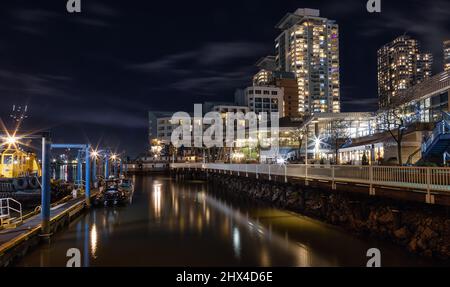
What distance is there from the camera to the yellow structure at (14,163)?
4038 centimetres

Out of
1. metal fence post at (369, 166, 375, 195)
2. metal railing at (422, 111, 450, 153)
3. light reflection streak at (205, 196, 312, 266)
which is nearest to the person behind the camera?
light reflection streak at (205, 196, 312, 266)

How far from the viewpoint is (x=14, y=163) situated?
1622 inches

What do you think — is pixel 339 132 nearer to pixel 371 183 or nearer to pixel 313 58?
pixel 371 183

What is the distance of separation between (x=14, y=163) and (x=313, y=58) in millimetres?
161807

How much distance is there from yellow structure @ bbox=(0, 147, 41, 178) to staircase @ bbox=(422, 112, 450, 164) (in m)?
38.9

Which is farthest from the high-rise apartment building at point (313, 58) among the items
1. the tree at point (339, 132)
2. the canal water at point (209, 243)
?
the canal water at point (209, 243)

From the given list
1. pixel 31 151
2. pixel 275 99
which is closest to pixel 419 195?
pixel 31 151

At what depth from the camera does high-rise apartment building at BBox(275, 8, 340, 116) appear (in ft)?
588

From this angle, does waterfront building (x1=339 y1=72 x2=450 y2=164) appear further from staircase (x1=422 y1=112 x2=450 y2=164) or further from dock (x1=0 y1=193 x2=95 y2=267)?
dock (x1=0 y1=193 x2=95 y2=267)

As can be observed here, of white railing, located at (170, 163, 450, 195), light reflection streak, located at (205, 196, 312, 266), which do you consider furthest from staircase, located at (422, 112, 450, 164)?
light reflection streak, located at (205, 196, 312, 266)

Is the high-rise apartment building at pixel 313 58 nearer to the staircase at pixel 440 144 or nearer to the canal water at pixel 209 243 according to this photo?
the staircase at pixel 440 144

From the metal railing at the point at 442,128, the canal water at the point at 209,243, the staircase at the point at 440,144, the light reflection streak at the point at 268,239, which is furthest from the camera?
the metal railing at the point at 442,128

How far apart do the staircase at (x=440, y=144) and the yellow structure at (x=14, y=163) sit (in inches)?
1530
